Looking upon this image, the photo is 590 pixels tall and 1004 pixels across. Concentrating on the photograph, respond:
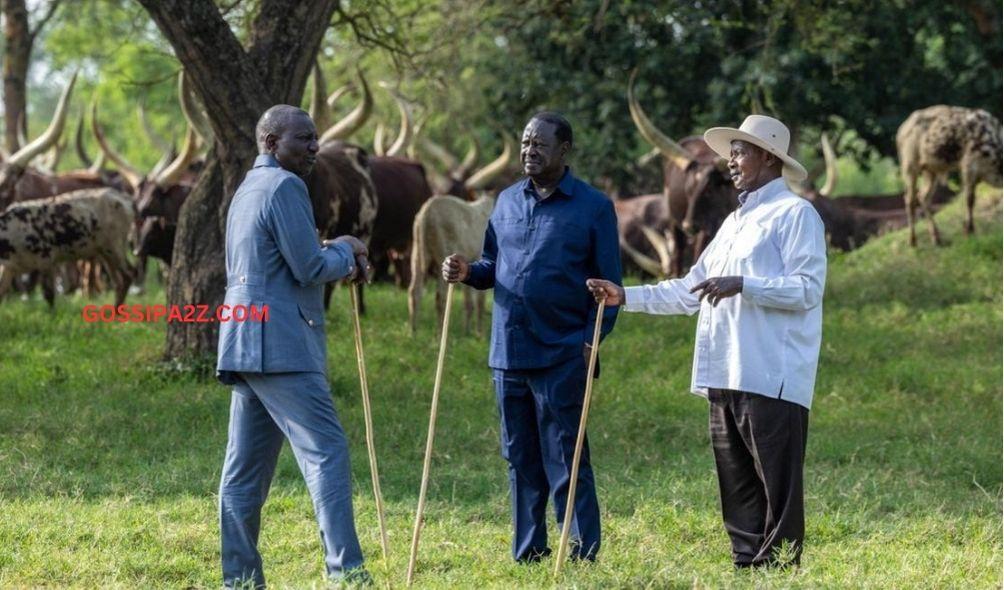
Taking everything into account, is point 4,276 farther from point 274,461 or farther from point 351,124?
point 274,461

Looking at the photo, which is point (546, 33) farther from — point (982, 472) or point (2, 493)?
point (2, 493)

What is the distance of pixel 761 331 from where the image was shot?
6348mm

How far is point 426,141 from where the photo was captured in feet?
71.5

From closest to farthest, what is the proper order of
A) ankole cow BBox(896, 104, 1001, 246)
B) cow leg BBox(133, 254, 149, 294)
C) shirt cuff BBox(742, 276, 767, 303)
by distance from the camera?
shirt cuff BBox(742, 276, 767, 303)
ankole cow BBox(896, 104, 1001, 246)
cow leg BBox(133, 254, 149, 294)

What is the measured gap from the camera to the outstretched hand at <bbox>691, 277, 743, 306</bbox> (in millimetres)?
6105

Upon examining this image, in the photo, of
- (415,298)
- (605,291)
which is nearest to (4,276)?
(415,298)

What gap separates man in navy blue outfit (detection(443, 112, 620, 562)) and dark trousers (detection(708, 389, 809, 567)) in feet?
1.89

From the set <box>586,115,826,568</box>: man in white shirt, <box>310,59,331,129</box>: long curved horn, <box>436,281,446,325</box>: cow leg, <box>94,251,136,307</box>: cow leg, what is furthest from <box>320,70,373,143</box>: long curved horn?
<box>586,115,826,568</box>: man in white shirt

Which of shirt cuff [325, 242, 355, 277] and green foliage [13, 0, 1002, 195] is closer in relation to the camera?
shirt cuff [325, 242, 355, 277]

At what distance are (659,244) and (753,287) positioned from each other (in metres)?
12.2

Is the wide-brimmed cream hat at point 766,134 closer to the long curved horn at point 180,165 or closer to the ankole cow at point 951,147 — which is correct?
the long curved horn at point 180,165

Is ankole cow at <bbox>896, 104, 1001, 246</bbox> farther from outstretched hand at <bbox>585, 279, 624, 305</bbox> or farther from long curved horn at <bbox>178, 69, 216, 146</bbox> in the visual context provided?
outstretched hand at <bbox>585, 279, 624, 305</bbox>

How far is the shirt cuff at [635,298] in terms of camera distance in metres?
6.49

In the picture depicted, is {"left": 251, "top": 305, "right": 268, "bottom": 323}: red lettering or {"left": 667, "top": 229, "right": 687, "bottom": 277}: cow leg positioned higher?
{"left": 251, "top": 305, "right": 268, "bottom": 323}: red lettering
